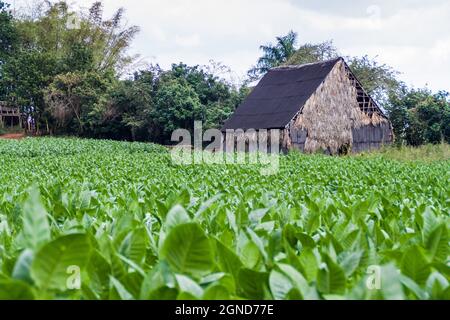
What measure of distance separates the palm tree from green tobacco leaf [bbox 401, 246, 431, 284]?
47.2 metres

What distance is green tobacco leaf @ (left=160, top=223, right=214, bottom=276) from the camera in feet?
3.59

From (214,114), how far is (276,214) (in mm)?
34675

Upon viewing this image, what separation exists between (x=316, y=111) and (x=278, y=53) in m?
20.8

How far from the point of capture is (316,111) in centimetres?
2870

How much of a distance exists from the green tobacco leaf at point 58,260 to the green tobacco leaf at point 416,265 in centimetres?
69

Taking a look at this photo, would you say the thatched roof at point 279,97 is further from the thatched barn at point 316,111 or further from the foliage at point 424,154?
the foliage at point 424,154

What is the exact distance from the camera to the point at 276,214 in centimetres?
255

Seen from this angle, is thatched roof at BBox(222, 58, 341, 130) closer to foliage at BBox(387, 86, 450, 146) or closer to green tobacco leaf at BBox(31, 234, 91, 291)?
foliage at BBox(387, 86, 450, 146)

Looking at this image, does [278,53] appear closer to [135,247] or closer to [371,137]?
[371,137]

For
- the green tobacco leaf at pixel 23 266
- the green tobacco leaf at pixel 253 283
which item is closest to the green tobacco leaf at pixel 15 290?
the green tobacco leaf at pixel 23 266

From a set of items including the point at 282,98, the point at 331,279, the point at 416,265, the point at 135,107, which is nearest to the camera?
the point at 331,279

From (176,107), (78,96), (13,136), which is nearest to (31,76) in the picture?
(78,96)

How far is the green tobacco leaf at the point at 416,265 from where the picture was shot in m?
1.25
